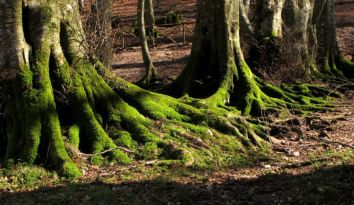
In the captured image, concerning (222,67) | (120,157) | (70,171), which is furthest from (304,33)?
(70,171)

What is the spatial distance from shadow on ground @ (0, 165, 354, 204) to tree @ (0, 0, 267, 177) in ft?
2.94

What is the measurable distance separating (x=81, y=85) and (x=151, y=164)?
192 cm

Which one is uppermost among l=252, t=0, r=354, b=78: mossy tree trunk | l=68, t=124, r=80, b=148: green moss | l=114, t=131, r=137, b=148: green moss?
l=252, t=0, r=354, b=78: mossy tree trunk

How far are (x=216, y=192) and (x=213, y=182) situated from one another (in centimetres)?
61

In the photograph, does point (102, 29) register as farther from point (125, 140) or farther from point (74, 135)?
point (74, 135)

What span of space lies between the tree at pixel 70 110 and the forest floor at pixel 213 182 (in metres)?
0.38

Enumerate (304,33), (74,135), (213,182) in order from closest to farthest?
(213,182) < (74,135) < (304,33)

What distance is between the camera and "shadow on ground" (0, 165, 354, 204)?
255 inches

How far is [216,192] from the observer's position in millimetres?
7066

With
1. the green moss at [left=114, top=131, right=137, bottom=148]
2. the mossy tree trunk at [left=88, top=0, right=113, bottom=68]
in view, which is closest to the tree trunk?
the mossy tree trunk at [left=88, top=0, right=113, bottom=68]

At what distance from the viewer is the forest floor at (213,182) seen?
21.9ft

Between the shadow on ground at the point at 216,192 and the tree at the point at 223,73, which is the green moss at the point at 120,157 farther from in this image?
the tree at the point at 223,73

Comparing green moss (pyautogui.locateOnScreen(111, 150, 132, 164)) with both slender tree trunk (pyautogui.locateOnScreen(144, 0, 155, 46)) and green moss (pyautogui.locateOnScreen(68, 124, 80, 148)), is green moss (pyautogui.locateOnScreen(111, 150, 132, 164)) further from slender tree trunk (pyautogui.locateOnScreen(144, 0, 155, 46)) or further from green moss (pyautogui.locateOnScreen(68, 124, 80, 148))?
slender tree trunk (pyautogui.locateOnScreen(144, 0, 155, 46))

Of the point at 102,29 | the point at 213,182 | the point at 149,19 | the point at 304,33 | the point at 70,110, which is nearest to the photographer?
the point at 213,182
